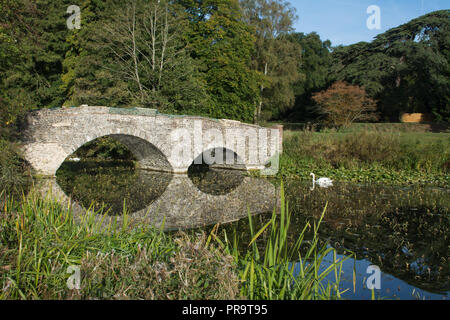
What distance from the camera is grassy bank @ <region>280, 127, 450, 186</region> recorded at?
12.8 metres

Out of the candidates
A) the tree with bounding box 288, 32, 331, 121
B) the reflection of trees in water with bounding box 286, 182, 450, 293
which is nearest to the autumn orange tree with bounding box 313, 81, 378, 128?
the tree with bounding box 288, 32, 331, 121

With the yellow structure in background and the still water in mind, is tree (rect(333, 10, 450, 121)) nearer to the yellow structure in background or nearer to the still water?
the yellow structure in background

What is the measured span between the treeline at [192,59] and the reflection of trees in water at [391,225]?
6870 mm

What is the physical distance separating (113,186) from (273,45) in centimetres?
2054

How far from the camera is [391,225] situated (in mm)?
6934

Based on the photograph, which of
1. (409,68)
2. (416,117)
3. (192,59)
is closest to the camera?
(192,59)

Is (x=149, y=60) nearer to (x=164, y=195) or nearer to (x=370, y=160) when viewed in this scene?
(x=164, y=195)

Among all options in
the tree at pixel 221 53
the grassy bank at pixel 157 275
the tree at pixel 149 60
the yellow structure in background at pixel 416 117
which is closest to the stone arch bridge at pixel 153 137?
the tree at pixel 149 60

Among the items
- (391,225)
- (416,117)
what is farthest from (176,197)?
(416,117)

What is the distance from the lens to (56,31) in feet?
76.0

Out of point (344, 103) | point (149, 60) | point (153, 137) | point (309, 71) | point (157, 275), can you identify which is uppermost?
point (309, 71)

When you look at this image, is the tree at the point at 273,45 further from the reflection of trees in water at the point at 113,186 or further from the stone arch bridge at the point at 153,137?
the reflection of trees in water at the point at 113,186

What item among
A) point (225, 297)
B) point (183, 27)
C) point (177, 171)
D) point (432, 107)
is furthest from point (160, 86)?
point (432, 107)

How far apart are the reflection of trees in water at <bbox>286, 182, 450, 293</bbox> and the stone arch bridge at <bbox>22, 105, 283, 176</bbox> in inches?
194
